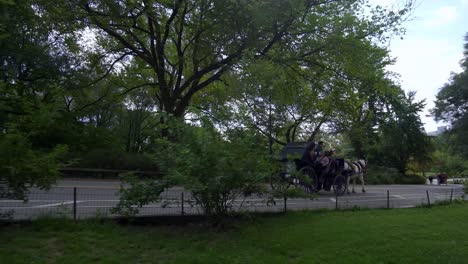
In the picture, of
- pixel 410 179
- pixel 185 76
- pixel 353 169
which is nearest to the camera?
pixel 353 169

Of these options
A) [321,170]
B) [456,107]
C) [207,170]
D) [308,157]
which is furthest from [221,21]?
[456,107]

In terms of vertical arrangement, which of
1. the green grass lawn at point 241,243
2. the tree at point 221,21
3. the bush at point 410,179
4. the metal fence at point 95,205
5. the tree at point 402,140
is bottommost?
the bush at point 410,179

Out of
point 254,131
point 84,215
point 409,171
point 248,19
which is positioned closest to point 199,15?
point 248,19

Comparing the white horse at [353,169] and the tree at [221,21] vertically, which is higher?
the tree at [221,21]

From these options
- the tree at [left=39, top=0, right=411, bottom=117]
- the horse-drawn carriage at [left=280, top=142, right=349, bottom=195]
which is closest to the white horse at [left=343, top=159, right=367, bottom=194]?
the horse-drawn carriage at [left=280, top=142, right=349, bottom=195]

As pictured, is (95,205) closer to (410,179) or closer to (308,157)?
(308,157)

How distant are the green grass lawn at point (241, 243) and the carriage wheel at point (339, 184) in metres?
7.53

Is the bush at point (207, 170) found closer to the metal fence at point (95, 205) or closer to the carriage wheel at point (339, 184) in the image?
the metal fence at point (95, 205)

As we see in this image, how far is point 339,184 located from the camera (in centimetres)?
1712

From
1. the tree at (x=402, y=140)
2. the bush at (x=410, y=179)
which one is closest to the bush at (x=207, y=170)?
the bush at (x=410, y=179)

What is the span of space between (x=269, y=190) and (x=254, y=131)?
1.41 m

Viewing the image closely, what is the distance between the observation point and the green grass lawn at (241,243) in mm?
6469

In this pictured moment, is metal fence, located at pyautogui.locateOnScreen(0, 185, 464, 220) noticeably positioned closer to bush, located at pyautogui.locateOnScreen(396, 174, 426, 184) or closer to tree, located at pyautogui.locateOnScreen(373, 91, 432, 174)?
bush, located at pyautogui.locateOnScreen(396, 174, 426, 184)

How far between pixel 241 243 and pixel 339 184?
35.1 ft
